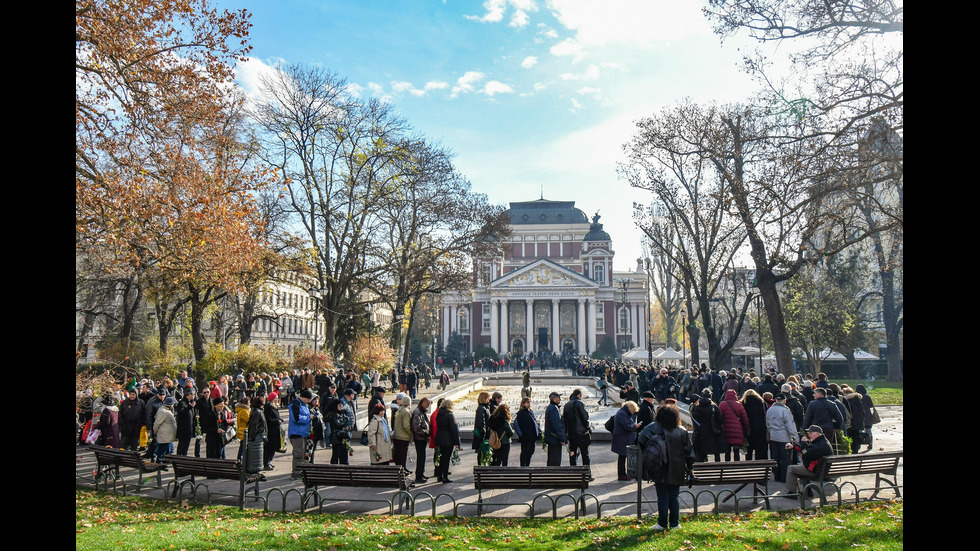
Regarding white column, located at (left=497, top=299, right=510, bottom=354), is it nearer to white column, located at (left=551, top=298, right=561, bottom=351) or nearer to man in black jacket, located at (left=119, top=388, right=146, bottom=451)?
white column, located at (left=551, top=298, right=561, bottom=351)

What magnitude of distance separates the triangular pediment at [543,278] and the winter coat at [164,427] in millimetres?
61272

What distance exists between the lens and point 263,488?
11156mm

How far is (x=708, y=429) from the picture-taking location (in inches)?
458

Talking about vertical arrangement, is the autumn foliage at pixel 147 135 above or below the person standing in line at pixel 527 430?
above

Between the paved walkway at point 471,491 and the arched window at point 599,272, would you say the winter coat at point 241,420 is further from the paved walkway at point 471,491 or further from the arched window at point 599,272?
the arched window at point 599,272

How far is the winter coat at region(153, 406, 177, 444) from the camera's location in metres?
12.2

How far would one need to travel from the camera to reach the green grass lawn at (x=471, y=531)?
22.6 ft

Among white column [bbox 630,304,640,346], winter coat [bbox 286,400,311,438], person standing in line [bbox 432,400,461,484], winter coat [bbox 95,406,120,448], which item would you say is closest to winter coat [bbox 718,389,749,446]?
person standing in line [bbox 432,400,461,484]

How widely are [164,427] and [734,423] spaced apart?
10977 mm

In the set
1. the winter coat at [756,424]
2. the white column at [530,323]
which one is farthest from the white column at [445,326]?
the winter coat at [756,424]

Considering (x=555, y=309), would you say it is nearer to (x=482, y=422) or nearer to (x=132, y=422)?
(x=132, y=422)

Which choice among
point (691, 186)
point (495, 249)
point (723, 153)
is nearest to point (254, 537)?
point (723, 153)
